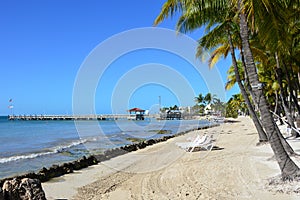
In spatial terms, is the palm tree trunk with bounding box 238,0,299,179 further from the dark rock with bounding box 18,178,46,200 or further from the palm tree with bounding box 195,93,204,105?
the palm tree with bounding box 195,93,204,105

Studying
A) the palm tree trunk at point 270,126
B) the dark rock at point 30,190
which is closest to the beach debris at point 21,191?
the dark rock at point 30,190

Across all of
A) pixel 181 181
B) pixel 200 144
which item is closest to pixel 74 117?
pixel 200 144

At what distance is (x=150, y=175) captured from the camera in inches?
328

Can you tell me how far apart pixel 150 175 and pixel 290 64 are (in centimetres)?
1159

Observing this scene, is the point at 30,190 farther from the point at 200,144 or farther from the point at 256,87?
the point at 200,144

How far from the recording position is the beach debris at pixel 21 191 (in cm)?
483

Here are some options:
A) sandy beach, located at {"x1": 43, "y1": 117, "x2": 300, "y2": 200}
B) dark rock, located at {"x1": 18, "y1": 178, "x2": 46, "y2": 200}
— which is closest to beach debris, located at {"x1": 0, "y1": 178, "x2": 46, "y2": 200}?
dark rock, located at {"x1": 18, "y1": 178, "x2": 46, "y2": 200}

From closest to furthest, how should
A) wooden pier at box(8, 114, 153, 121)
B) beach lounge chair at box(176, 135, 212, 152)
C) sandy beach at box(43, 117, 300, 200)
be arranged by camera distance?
sandy beach at box(43, 117, 300, 200)
beach lounge chair at box(176, 135, 212, 152)
wooden pier at box(8, 114, 153, 121)

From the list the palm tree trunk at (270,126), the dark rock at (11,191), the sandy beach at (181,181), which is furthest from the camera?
the palm tree trunk at (270,126)

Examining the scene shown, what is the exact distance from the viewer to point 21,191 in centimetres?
488

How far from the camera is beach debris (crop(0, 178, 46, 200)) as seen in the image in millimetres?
4828

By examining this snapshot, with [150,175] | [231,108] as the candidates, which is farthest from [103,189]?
[231,108]

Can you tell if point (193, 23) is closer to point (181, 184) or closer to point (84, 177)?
point (181, 184)

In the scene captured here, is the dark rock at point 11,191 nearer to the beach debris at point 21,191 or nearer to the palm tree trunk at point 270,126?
the beach debris at point 21,191
